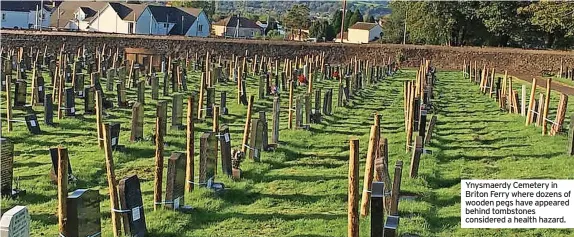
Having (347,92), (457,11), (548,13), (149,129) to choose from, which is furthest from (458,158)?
(457,11)

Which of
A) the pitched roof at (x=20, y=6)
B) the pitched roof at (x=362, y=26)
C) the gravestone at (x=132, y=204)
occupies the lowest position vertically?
the gravestone at (x=132, y=204)

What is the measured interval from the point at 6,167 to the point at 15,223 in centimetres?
428

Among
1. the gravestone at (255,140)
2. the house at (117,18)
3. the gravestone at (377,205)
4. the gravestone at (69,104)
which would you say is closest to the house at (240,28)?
the house at (117,18)

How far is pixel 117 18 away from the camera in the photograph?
73.9 m

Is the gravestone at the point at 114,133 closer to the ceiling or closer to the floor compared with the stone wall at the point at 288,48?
closer to the floor

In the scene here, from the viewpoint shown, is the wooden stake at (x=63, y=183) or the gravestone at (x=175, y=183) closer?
the wooden stake at (x=63, y=183)

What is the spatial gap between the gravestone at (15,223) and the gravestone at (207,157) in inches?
168

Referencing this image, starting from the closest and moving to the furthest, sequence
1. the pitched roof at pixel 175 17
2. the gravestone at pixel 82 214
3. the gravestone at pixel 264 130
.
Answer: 1. the gravestone at pixel 82 214
2. the gravestone at pixel 264 130
3. the pitched roof at pixel 175 17

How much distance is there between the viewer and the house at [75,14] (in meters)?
79.7

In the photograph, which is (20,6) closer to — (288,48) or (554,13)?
(288,48)

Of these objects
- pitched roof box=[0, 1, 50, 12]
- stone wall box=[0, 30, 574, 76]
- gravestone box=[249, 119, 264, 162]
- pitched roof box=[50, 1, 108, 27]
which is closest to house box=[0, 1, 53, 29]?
pitched roof box=[0, 1, 50, 12]

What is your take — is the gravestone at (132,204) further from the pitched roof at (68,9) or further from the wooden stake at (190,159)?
the pitched roof at (68,9)

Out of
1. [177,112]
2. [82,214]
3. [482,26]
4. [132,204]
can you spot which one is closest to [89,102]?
[177,112]

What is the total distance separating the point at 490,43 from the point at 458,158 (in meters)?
44.6
